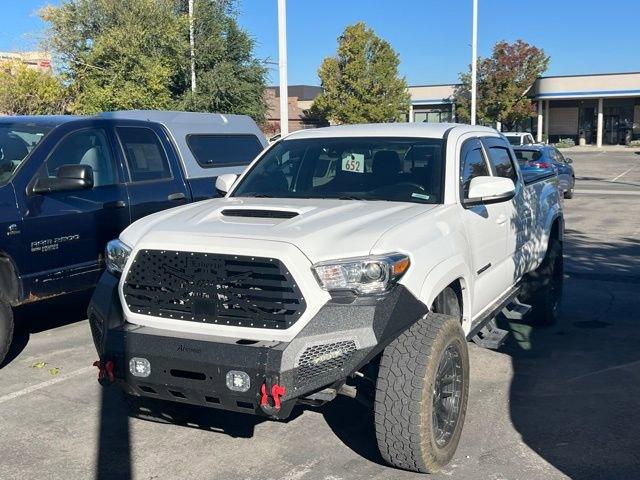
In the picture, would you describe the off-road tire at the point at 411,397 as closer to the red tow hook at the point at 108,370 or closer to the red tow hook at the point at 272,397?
the red tow hook at the point at 272,397

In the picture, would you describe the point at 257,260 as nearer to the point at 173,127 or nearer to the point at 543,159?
the point at 173,127

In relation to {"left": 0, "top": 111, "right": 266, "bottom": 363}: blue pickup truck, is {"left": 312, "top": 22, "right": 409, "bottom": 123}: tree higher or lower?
higher

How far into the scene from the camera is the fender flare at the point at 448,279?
154 inches

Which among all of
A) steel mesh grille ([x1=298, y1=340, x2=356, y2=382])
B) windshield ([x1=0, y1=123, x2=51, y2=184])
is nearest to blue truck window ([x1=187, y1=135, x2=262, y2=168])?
windshield ([x1=0, y1=123, x2=51, y2=184])

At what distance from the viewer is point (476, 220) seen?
16.2ft

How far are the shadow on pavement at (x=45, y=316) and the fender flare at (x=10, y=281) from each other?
73 centimetres

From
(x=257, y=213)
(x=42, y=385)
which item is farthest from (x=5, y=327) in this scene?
(x=257, y=213)

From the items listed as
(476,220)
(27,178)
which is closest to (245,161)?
(27,178)

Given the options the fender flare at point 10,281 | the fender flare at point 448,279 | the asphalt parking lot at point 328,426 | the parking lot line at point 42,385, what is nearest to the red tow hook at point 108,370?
the asphalt parking lot at point 328,426

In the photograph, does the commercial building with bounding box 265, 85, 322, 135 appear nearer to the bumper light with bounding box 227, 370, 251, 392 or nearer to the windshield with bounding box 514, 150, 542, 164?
the windshield with bounding box 514, 150, 542, 164

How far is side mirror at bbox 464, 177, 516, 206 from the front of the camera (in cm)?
474

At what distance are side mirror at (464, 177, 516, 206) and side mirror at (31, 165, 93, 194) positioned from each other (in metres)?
3.25

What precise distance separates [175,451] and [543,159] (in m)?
15.9

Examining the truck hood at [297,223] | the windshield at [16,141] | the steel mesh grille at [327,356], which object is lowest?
the steel mesh grille at [327,356]
